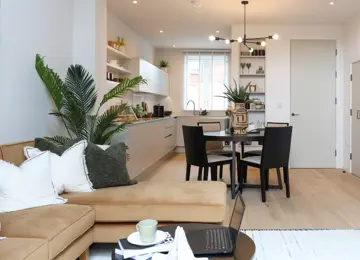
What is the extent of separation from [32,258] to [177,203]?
1091 mm

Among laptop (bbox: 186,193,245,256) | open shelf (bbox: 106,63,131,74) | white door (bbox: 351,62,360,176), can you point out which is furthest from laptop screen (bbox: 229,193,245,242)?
white door (bbox: 351,62,360,176)

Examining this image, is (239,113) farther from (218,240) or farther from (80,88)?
(218,240)

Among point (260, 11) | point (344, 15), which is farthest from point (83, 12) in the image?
point (344, 15)

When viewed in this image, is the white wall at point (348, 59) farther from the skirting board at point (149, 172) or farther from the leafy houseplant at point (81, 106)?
the leafy houseplant at point (81, 106)

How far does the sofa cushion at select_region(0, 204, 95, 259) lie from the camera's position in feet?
5.95

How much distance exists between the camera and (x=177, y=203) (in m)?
2.43

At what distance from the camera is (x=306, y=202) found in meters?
4.09

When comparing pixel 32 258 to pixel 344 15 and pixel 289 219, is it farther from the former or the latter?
pixel 344 15

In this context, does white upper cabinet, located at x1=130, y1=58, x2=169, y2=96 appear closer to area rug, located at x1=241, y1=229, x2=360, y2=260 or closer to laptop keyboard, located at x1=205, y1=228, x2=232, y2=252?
area rug, located at x1=241, y1=229, x2=360, y2=260

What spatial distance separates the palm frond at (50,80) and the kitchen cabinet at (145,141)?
0.98 meters

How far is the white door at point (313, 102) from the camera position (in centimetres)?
655

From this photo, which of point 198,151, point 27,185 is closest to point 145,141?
point 198,151

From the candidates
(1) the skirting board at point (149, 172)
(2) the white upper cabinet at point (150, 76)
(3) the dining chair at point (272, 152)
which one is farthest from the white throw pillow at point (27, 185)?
(2) the white upper cabinet at point (150, 76)

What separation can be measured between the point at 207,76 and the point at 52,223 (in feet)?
25.1
